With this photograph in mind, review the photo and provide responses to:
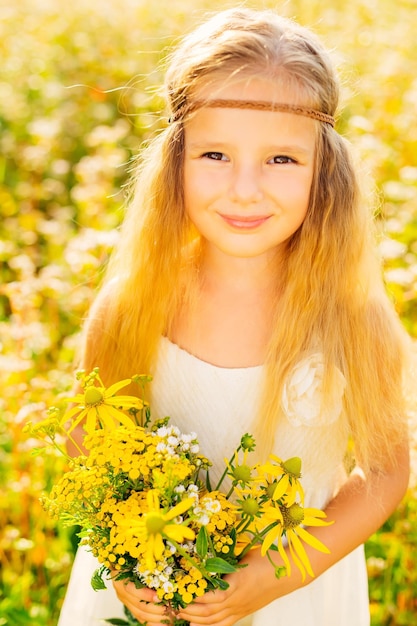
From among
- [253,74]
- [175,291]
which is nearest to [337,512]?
[175,291]

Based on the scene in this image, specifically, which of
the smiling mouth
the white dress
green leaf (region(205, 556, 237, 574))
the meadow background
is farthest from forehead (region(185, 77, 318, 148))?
green leaf (region(205, 556, 237, 574))

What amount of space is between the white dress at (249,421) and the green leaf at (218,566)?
1.34 ft

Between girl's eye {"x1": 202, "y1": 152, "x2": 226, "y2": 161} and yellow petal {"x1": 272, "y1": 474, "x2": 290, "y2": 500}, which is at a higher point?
girl's eye {"x1": 202, "y1": 152, "x2": 226, "y2": 161}

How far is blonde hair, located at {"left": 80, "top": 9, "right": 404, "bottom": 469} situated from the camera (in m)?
1.32

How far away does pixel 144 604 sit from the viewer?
1.25m

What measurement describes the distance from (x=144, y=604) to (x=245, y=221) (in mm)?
651

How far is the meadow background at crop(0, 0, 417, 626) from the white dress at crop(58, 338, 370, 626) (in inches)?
17.6

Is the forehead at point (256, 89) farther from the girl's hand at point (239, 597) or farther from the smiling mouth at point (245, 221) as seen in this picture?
the girl's hand at point (239, 597)

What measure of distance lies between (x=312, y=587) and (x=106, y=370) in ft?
2.04

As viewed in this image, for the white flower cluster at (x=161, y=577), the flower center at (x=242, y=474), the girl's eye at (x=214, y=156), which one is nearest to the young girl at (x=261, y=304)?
the girl's eye at (x=214, y=156)

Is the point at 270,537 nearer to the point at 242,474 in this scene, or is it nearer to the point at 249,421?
the point at 242,474

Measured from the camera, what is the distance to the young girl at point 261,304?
1.29 metres

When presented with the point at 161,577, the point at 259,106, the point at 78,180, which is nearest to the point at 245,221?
the point at 259,106

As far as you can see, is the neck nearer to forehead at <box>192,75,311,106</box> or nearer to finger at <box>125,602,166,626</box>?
forehead at <box>192,75,311,106</box>
